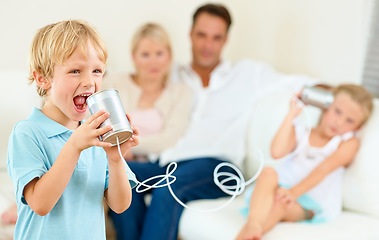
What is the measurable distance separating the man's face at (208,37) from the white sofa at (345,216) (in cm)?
61

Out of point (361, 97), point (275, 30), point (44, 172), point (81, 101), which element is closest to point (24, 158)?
point (44, 172)

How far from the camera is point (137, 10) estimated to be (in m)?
2.42

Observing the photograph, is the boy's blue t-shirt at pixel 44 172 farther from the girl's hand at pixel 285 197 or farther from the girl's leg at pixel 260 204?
the girl's hand at pixel 285 197

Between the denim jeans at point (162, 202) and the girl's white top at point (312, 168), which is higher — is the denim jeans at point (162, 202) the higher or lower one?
the lower one

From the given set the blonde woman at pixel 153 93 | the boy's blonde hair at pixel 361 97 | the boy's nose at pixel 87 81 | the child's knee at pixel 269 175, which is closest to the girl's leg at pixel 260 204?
→ the child's knee at pixel 269 175

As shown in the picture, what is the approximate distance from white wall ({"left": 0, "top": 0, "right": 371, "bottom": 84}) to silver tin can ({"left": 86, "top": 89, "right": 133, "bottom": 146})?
2.89ft

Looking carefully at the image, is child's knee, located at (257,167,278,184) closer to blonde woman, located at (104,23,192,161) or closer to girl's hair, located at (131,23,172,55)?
blonde woman, located at (104,23,192,161)

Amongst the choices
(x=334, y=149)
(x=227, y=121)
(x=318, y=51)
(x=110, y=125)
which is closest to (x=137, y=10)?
(x=227, y=121)

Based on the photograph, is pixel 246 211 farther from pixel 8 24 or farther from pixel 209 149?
pixel 8 24

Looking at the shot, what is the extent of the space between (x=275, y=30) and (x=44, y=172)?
203cm

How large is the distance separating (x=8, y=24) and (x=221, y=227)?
95 centimetres

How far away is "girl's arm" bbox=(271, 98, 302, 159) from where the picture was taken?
1.73 m

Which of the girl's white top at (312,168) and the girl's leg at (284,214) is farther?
the girl's white top at (312,168)

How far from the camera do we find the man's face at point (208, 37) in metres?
2.23
